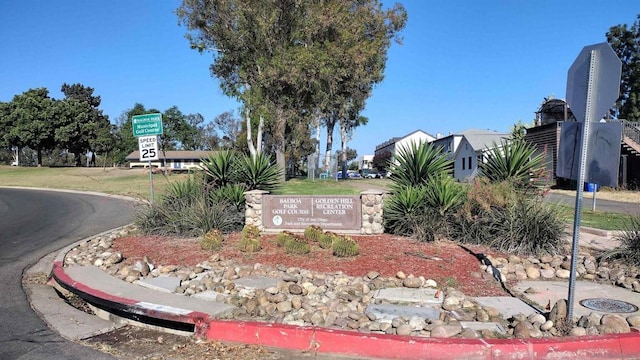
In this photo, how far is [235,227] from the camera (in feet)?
36.3

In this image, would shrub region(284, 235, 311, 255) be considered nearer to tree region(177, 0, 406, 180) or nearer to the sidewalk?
the sidewalk

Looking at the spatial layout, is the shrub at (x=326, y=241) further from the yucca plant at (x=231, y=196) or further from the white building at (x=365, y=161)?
the white building at (x=365, y=161)

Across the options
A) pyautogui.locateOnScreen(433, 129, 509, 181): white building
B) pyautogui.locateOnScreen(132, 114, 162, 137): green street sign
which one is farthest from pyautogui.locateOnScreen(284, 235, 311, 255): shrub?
pyautogui.locateOnScreen(433, 129, 509, 181): white building

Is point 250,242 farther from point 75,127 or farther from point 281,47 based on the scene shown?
point 75,127

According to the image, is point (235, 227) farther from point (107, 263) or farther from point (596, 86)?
point (596, 86)

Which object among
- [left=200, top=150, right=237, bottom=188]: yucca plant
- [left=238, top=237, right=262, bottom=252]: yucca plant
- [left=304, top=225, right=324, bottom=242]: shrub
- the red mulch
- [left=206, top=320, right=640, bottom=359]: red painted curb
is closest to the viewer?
[left=206, top=320, right=640, bottom=359]: red painted curb

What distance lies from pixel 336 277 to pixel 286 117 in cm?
2473

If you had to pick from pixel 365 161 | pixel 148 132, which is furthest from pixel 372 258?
pixel 365 161

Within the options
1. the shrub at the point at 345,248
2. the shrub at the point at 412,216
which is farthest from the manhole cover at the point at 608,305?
the shrub at the point at 412,216

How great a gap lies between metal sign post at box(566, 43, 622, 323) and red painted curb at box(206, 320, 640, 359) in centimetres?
58

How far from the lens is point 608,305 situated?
6047 mm

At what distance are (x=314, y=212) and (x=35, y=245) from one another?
6.34m

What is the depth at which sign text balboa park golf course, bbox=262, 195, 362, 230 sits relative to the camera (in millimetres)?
10297

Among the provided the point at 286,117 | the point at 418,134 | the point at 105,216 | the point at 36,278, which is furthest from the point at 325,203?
the point at 418,134
